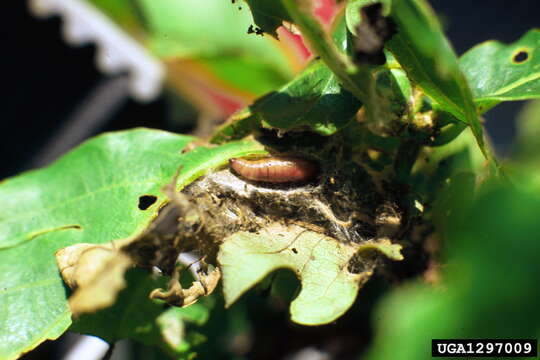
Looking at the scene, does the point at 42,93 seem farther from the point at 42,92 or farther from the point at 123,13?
the point at 123,13

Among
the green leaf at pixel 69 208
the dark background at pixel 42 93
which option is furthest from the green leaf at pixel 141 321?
the dark background at pixel 42 93

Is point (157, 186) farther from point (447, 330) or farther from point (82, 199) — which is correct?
point (447, 330)

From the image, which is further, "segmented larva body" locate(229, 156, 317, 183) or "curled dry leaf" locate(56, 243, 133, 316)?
"segmented larva body" locate(229, 156, 317, 183)

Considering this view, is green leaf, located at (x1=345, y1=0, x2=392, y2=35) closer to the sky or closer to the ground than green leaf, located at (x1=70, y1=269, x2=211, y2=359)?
closer to the sky

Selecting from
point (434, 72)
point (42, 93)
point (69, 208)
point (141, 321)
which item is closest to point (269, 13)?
point (434, 72)

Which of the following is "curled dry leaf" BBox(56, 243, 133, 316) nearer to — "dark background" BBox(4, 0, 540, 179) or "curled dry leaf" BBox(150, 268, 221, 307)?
"curled dry leaf" BBox(150, 268, 221, 307)

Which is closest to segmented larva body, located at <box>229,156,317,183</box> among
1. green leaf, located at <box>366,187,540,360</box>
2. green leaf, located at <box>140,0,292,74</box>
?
green leaf, located at <box>366,187,540,360</box>

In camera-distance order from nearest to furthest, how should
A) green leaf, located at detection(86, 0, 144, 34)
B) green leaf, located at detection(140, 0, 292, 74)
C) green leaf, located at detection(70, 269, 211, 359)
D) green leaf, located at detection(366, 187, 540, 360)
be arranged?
green leaf, located at detection(366, 187, 540, 360)
green leaf, located at detection(70, 269, 211, 359)
green leaf, located at detection(140, 0, 292, 74)
green leaf, located at detection(86, 0, 144, 34)
